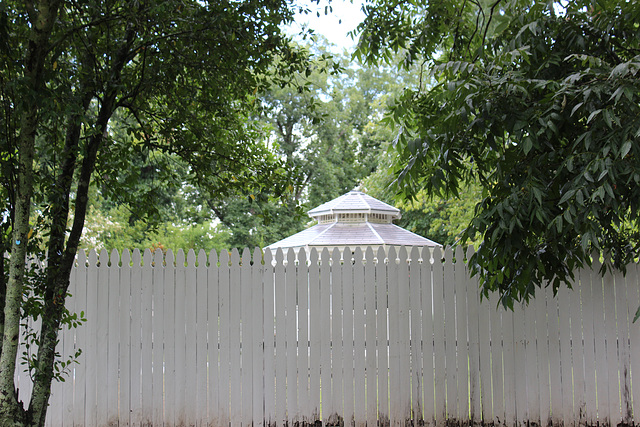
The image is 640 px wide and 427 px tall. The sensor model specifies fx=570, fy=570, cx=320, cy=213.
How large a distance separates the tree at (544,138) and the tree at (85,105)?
61.3 inches

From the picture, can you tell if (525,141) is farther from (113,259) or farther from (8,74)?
(113,259)

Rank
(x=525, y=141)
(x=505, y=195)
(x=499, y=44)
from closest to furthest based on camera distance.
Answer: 1. (x=525, y=141)
2. (x=505, y=195)
3. (x=499, y=44)

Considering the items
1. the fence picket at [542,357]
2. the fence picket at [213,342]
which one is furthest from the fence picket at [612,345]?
the fence picket at [213,342]

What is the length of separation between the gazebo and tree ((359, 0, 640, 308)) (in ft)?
12.8

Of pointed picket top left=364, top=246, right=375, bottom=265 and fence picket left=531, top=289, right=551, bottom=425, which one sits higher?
pointed picket top left=364, top=246, right=375, bottom=265

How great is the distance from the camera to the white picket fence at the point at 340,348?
17.7 feet

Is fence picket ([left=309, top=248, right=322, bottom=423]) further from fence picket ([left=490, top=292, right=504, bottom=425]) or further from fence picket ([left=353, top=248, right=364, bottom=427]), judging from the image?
fence picket ([left=490, top=292, right=504, bottom=425])

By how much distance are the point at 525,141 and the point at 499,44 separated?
68.8 inches

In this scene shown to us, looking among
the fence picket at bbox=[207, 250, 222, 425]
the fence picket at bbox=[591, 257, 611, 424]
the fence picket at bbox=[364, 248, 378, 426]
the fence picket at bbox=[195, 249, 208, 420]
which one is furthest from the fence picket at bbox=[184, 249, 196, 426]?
the fence picket at bbox=[591, 257, 611, 424]

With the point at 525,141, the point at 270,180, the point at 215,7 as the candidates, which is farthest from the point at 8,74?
the point at 525,141

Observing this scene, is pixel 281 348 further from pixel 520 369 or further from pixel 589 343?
pixel 589 343

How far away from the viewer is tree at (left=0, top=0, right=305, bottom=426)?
11.6 ft

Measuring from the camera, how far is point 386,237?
916 cm

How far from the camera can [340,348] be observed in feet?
17.9
